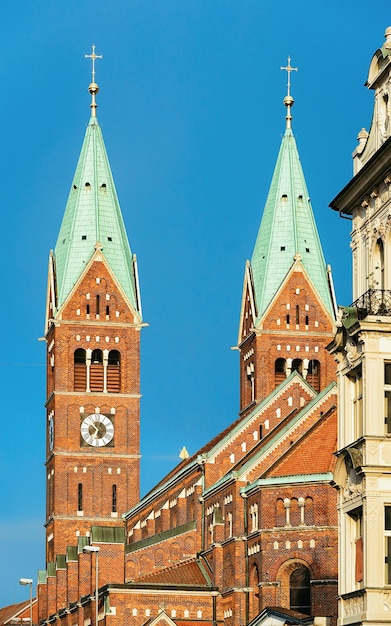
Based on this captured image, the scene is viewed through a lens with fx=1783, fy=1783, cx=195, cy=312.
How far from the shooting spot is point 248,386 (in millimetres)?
94438

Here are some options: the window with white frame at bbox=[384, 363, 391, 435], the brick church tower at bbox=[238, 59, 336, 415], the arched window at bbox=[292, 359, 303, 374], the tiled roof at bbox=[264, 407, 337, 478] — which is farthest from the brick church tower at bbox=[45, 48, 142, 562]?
the window with white frame at bbox=[384, 363, 391, 435]

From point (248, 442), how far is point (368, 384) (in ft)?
142

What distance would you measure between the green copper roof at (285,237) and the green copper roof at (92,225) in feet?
25.1

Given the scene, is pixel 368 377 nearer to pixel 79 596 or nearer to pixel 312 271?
pixel 79 596

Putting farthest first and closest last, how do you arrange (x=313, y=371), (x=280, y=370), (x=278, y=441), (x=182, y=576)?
(x=313, y=371) → (x=280, y=370) → (x=182, y=576) → (x=278, y=441)

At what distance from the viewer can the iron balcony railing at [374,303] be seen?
4050cm

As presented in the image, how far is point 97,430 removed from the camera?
96.8m

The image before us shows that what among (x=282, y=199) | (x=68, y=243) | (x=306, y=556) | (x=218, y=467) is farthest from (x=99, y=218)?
(x=306, y=556)

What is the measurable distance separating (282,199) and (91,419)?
15.7 meters

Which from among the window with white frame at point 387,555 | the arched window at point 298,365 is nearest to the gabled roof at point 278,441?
the arched window at point 298,365

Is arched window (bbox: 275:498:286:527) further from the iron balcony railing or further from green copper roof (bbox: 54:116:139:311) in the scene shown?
green copper roof (bbox: 54:116:139:311)

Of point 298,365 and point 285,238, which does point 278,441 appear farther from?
point 285,238

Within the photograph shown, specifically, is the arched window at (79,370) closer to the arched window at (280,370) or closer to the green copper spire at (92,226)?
the green copper spire at (92,226)

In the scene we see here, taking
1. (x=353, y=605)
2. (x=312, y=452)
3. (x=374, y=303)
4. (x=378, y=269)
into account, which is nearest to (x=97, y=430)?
(x=312, y=452)
